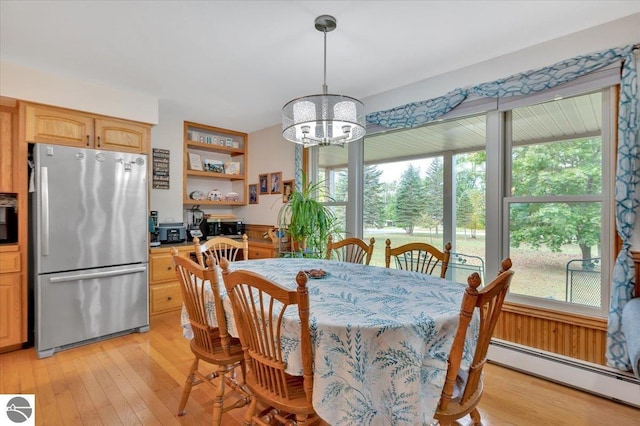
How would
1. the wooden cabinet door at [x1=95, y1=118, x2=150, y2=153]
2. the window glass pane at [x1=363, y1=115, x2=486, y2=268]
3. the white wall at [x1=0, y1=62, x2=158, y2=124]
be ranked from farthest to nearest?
the wooden cabinet door at [x1=95, y1=118, x2=150, y2=153], the window glass pane at [x1=363, y1=115, x2=486, y2=268], the white wall at [x1=0, y1=62, x2=158, y2=124]

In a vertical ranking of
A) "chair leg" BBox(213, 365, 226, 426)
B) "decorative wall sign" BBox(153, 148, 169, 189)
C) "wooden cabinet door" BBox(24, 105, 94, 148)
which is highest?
"wooden cabinet door" BBox(24, 105, 94, 148)

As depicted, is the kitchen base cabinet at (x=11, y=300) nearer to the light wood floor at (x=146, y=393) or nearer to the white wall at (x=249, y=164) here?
A: the light wood floor at (x=146, y=393)

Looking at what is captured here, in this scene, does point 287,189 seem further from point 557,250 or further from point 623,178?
point 623,178

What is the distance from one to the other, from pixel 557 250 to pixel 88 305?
4042 mm

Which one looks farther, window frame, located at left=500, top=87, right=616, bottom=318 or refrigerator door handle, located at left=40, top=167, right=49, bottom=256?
refrigerator door handle, located at left=40, top=167, right=49, bottom=256

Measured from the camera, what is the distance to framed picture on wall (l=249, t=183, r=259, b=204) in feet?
15.9

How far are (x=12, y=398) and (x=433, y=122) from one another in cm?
388

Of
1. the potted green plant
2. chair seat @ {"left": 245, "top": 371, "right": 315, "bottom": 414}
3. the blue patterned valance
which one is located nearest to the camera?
chair seat @ {"left": 245, "top": 371, "right": 315, "bottom": 414}

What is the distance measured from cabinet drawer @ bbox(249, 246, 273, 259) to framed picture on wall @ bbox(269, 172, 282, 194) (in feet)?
2.80

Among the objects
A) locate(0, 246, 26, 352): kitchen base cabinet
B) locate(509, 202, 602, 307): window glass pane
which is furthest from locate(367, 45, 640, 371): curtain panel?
locate(0, 246, 26, 352): kitchen base cabinet

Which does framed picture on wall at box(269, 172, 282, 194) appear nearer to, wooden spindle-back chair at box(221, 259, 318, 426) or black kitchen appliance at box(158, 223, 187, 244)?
black kitchen appliance at box(158, 223, 187, 244)

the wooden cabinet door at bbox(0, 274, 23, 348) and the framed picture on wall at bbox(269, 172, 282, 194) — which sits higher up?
the framed picture on wall at bbox(269, 172, 282, 194)

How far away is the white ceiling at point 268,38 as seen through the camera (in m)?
1.95

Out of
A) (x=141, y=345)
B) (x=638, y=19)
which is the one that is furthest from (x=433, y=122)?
(x=141, y=345)
